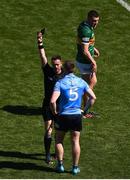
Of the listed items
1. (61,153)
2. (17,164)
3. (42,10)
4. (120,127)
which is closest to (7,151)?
(17,164)

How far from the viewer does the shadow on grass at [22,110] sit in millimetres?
17828

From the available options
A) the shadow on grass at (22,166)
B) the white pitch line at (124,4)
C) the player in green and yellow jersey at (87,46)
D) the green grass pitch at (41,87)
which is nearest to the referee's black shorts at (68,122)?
the green grass pitch at (41,87)

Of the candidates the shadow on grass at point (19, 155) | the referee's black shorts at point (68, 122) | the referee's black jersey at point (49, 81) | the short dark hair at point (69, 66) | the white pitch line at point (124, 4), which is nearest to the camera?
the short dark hair at point (69, 66)

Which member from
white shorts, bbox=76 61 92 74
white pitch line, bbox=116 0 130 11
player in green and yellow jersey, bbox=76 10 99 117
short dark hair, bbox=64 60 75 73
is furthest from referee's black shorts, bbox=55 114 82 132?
white pitch line, bbox=116 0 130 11

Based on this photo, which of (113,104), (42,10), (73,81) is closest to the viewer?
(73,81)

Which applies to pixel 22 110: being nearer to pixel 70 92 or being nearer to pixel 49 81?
pixel 49 81

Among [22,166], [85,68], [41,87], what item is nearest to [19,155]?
[22,166]

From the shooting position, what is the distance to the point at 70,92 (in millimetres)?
13773

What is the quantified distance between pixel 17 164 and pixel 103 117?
3752mm

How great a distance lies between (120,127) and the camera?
56.0 feet

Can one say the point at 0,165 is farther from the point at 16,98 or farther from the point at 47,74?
the point at 16,98

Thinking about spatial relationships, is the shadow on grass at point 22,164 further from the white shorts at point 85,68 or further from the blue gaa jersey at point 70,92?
the white shorts at point 85,68

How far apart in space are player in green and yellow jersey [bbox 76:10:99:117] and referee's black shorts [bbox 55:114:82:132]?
3793 millimetres

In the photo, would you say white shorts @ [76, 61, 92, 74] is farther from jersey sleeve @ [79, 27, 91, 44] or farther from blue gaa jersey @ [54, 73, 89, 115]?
blue gaa jersey @ [54, 73, 89, 115]
